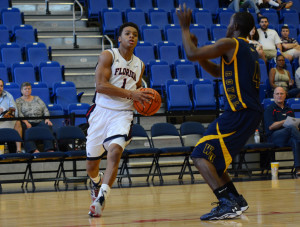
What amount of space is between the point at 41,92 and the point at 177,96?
2733 mm

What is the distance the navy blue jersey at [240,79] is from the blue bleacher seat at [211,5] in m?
11.2

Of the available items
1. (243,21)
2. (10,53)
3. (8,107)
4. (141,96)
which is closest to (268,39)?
(10,53)

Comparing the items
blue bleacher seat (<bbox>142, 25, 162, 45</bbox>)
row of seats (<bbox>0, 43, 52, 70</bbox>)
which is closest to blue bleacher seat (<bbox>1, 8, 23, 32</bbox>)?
row of seats (<bbox>0, 43, 52, 70</bbox>)

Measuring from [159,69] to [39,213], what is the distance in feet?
23.1

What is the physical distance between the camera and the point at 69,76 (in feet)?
41.0

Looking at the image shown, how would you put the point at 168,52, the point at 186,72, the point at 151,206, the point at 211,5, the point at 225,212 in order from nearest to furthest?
the point at 225,212, the point at 151,206, the point at 186,72, the point at 168,52, the point at 211,5

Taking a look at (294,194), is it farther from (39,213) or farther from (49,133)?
(49,133)

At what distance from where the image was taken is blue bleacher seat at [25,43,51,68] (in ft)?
38.7

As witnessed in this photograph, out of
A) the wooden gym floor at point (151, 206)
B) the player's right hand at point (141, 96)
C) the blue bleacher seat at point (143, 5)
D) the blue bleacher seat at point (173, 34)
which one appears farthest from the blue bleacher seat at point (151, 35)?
the player's right hand at point (141, 96)

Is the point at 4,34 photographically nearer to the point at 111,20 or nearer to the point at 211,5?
the point at 111,20

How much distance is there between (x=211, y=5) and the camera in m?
15.4

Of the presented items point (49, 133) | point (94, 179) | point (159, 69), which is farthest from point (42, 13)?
point (94, 179)

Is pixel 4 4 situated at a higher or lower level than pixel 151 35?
higher

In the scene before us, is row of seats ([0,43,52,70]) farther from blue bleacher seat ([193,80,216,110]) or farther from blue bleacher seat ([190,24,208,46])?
blue bleacher seat ([190,24,208,46])
